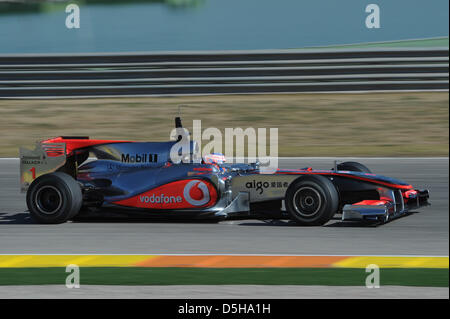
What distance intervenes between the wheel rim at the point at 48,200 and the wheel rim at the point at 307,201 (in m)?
2.44

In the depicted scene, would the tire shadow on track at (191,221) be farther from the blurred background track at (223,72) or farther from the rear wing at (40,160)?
the blurred background track at (223,72)

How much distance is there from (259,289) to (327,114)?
424 inches

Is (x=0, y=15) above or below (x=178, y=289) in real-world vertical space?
above

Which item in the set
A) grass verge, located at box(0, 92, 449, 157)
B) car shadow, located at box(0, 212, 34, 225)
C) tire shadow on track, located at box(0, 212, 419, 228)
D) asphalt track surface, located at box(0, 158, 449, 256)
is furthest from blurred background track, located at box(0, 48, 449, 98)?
tire shadow on track, located at box(0, 212, 419, 228)

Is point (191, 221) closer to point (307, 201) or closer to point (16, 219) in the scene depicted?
point (307, 201)

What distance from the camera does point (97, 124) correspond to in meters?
16.2

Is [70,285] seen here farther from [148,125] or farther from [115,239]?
[148,125]

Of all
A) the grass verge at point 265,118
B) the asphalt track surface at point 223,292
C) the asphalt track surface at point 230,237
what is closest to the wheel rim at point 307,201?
the asphalt track surface at point 230,237

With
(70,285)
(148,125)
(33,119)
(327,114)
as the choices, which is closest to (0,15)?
(33,119)

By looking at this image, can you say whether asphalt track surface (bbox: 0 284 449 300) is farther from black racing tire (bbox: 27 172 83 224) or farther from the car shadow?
the car shadow

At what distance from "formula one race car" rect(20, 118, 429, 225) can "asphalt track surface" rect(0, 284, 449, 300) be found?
2199mm

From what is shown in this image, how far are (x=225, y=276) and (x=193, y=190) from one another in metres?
2.11

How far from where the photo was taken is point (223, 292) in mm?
5492

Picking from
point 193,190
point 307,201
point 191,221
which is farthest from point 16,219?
point 307,201
